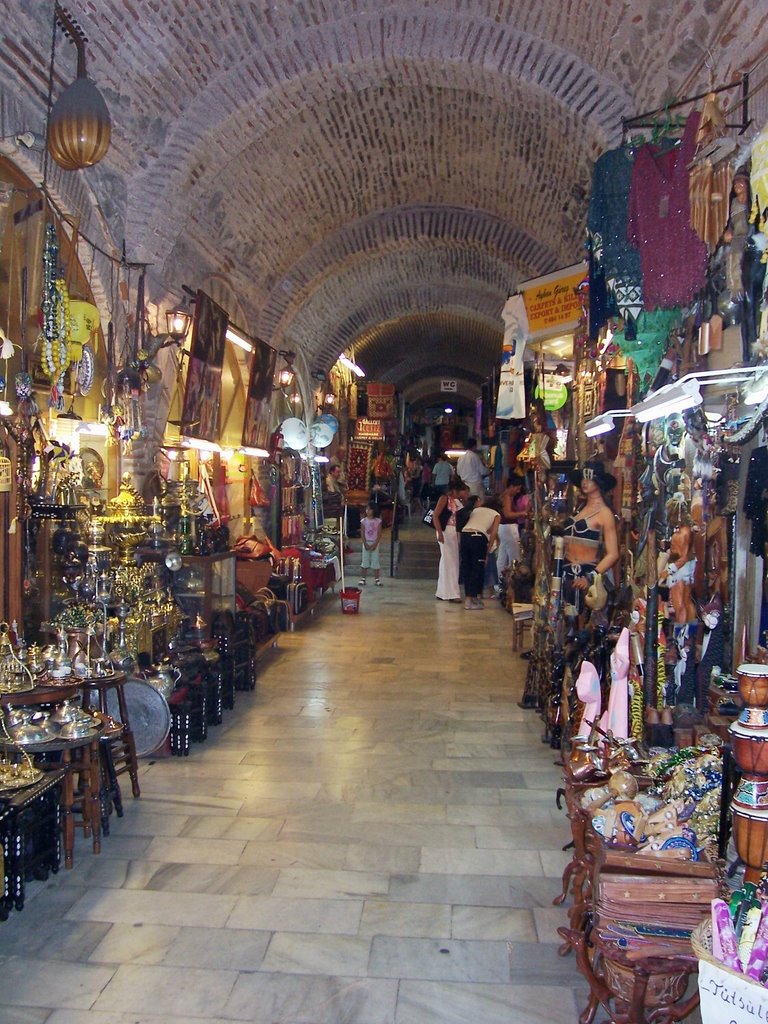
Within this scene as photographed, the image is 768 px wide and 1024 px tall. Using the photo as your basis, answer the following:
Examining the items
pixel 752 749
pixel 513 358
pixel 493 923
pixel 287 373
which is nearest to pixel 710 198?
pixel 752 749

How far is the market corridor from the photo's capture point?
2934 millimetres

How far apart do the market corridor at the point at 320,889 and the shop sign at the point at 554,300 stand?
3144mm

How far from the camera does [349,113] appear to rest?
8.43 metres

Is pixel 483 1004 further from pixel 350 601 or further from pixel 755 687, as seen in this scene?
pixel 350 601

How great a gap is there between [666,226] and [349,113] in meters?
5.45

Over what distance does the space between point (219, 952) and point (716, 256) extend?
3.38 metres

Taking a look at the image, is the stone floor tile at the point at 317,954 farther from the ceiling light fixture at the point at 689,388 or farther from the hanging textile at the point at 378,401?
the hanging textile at the point at 378,401

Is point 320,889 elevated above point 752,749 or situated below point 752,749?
below

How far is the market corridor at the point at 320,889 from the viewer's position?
9.62ft

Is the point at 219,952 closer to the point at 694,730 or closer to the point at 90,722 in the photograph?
the point at 90,722

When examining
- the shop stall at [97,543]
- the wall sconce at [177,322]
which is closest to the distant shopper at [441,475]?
the shop stall at [97,543]

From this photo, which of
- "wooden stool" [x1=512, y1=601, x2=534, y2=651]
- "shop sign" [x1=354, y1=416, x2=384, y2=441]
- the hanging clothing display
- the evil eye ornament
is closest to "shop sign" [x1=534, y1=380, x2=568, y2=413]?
"wooden stool" [x1=512, y1=601, x2=534, y2=651]

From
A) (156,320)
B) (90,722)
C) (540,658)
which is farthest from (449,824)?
(156,320)

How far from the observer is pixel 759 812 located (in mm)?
2293
